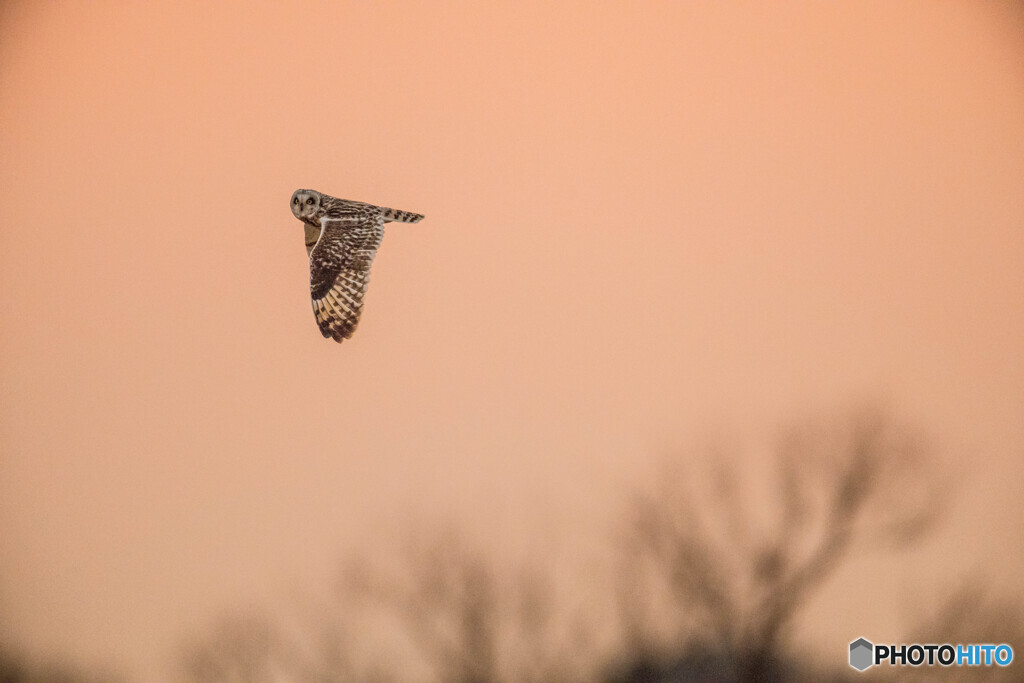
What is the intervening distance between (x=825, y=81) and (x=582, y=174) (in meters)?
0.63

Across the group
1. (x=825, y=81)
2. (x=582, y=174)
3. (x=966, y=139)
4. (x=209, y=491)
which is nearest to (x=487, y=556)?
(x=209, y=491)

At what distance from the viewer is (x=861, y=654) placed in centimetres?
179

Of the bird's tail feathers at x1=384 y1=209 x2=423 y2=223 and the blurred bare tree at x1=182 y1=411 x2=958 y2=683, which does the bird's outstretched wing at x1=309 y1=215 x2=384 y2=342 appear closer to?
the bird's tail feathers at x1=384 y1=209 x2=423 y2=223

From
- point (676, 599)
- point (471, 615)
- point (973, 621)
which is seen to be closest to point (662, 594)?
point (676, 599)

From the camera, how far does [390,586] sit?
1.80 m

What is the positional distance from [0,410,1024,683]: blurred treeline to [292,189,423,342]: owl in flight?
0.60m

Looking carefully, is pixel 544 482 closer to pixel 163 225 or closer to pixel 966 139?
pixel 163 225

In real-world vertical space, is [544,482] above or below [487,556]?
above

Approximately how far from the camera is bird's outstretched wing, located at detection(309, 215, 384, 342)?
157 centimetres

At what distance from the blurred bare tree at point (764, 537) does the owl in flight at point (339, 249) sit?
0.85 meters

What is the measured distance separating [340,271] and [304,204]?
0.20 m

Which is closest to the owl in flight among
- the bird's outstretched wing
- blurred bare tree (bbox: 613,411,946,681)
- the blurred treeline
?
the bird's outstretched wing

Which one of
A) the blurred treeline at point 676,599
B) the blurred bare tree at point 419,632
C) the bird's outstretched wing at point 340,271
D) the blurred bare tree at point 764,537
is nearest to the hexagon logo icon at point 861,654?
the blurred treeline at point 676,599

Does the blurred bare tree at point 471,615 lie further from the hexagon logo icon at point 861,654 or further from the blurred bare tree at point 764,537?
the hexagon logo icon at point 861,654
